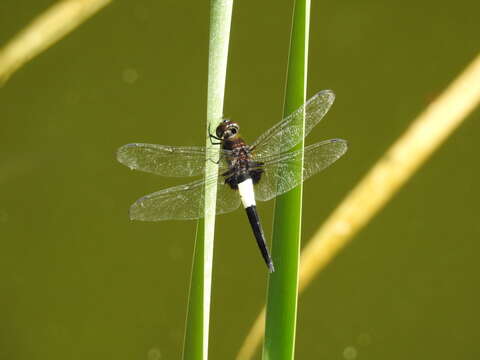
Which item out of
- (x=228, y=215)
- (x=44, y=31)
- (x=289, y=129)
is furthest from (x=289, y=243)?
(x=44, y=31)

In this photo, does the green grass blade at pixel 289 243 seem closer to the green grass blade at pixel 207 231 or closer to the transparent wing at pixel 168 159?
the green grass blade at pixel 207 231

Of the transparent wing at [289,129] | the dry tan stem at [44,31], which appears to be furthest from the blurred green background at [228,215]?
the transparent wing at [289,129]

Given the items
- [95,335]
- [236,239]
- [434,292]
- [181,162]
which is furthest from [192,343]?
[95,335]

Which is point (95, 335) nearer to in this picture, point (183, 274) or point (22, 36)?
point (183, 274)

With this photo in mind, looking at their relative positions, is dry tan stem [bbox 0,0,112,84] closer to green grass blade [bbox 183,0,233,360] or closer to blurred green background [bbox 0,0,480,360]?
blurred green background [bbox 0,0,480,360]

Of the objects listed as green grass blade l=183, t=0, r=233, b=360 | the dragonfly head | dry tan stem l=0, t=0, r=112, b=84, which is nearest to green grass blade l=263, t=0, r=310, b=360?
green grass blade l=183, t=0, r=233, b=360
